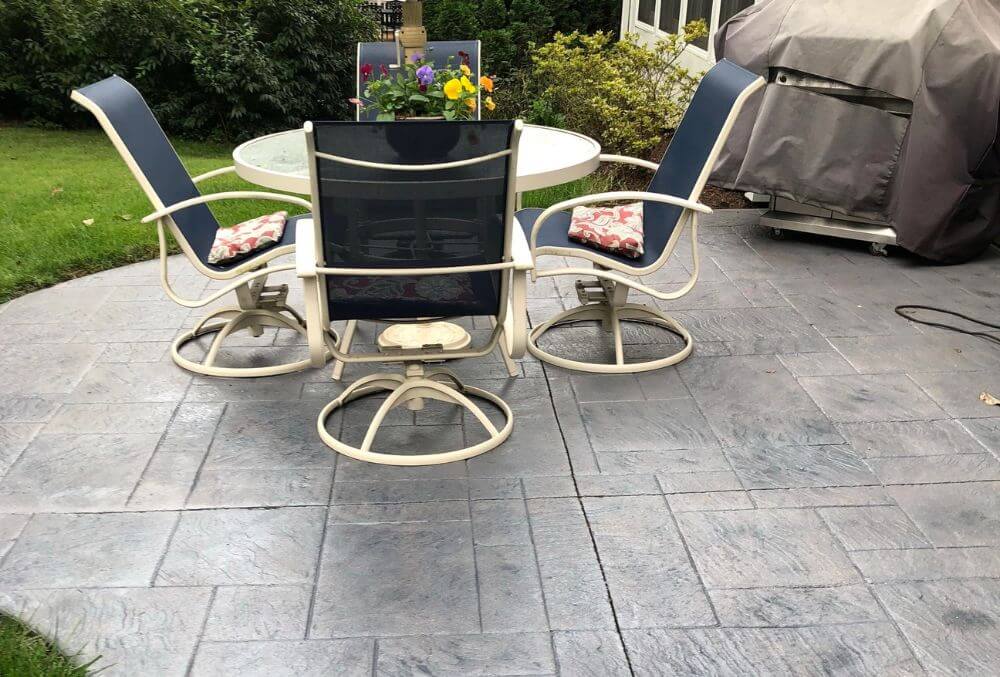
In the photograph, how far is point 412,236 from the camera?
284 cm

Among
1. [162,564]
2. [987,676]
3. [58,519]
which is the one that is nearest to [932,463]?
[987,676]

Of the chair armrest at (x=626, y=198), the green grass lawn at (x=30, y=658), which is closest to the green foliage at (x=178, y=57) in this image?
the chair armrest at (x=626, y=198)

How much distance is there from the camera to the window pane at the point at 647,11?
34.5 ft

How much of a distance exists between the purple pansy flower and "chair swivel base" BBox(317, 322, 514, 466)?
39.0 inches

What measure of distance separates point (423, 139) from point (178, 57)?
8.36 meters

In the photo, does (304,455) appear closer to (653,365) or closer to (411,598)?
(411,598)

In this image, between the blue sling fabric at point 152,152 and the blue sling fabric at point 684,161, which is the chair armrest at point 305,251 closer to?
the blue sling fabric at point 152,152

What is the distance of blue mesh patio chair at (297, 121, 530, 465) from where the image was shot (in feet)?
8.87

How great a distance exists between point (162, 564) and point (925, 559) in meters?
2.16

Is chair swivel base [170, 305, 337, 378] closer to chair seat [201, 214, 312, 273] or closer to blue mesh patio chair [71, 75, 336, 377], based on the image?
blue mesh patio chair [71, 75, 336, 377]

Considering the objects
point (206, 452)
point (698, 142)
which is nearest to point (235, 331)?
point (206, 452)

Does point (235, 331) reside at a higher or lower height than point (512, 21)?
lower

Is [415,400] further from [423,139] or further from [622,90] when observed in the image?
[622,90]

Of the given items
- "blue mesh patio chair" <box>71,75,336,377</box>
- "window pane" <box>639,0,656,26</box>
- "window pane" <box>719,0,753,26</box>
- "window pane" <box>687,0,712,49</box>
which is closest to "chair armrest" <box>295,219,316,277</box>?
"blue mesh patio chair" <box>71,75,336,377</box>
